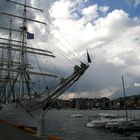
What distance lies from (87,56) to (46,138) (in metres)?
18.8

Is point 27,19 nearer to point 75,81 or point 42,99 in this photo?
point 42,99

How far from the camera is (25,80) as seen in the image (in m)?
64.4

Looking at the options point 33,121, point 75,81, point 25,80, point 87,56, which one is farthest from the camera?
point 25,80

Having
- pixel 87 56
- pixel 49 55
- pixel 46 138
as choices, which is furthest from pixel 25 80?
pixel 46 138

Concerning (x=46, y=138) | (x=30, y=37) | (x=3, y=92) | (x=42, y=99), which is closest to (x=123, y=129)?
(x=42, y=99)

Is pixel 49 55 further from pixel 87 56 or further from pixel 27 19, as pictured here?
pixel 87 56

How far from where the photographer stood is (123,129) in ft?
208

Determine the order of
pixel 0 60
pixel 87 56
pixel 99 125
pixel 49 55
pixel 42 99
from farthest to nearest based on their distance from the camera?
pixel 0 60, pixel 99 125, pixel 49 55, pixel 42 99, pixel 87 56

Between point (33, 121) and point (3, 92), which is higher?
point (3, 92)

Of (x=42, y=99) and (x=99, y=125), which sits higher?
(x=42, y=99)

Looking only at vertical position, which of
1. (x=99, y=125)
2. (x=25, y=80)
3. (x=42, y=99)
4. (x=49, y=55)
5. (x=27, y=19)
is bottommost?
(x=99, y=125)

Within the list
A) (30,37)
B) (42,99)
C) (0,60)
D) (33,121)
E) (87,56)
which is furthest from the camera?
(0,60)

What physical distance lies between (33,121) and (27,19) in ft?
83.2

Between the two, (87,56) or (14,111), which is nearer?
(87,56)
